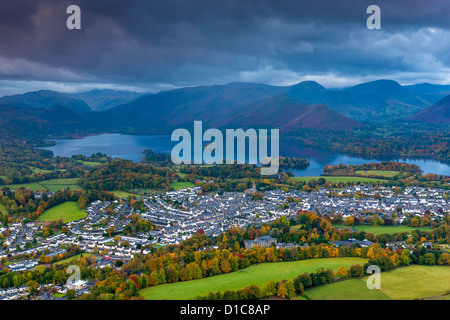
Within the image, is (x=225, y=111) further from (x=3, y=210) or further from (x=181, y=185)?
(x=3, y=210)

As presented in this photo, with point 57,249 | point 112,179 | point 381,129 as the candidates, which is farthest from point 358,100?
point 57,249

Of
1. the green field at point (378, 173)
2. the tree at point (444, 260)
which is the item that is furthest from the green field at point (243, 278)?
the green field at point (378, 173)

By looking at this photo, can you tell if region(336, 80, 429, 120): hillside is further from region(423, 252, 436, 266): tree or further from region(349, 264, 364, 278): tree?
region(349, 264, 364, 278): tree

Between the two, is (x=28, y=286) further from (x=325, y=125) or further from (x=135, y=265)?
(x=325, y=125)

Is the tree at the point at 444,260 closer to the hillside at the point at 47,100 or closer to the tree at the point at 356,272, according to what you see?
the tree at the point at 356,272

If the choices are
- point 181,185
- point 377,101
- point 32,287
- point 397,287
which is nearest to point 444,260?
point 397,287

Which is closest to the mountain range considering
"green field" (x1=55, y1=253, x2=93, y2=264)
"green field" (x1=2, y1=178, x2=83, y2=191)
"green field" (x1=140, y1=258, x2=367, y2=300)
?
"green field" (x1=2, y1=178, x2=83, y2=191)

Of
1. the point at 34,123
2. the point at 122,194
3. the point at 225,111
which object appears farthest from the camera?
the point at 225,111
